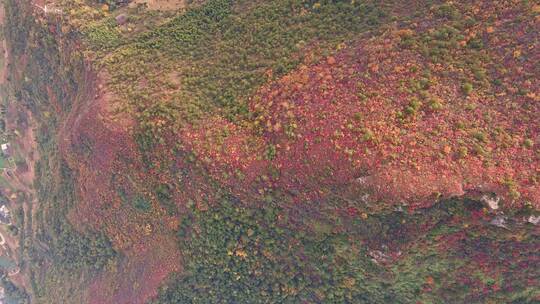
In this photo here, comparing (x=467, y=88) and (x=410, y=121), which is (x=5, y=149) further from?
(x=467, y=88)

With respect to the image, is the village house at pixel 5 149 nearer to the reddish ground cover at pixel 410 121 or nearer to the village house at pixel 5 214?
the village house at pixel 5 214

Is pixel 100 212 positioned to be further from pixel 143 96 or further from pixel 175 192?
pixel 143 96

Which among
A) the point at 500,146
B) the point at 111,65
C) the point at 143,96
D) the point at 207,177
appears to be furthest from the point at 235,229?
the point at 500,146

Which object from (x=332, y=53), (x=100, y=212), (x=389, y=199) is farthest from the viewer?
(x=100, y=212)

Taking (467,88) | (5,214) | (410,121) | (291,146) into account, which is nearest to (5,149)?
(5,214)

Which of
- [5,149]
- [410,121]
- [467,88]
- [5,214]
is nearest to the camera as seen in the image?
[410,121]

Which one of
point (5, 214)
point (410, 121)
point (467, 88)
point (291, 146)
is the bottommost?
point (5, 214)

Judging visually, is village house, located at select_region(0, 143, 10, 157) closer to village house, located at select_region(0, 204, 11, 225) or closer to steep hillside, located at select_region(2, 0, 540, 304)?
village house, located at select_region(0, 204, 11, 225)

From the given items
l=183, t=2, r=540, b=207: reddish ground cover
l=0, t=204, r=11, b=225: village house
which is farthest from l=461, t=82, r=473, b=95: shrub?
l=0, t=204, r=11, b=225: village house
